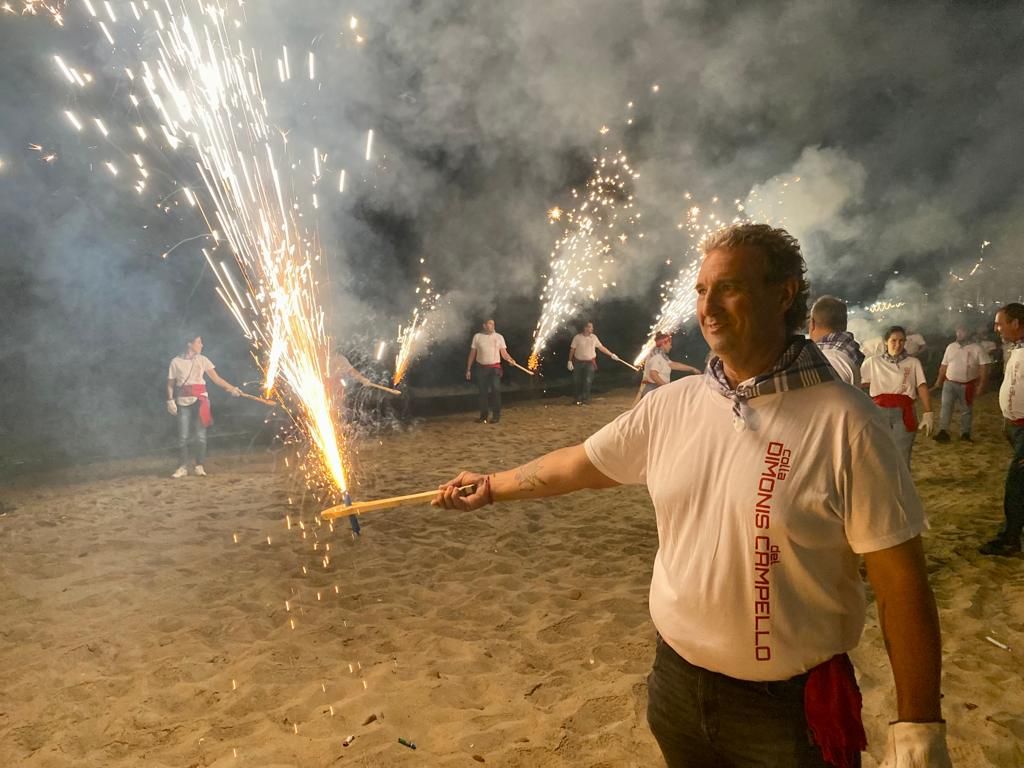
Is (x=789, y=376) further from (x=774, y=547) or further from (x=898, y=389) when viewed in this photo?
(x=898, y=389)

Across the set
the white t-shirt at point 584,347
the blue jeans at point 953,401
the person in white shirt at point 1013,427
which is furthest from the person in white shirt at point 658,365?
the white t-shirt at point 584,347

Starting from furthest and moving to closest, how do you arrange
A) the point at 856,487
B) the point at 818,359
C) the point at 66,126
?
the point at 66,126, the point at 818,359, the point at 856,487

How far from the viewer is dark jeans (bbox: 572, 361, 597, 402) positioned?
52.4ft

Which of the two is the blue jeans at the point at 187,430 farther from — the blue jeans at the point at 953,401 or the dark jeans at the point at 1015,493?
the blue jeans at the point at 953,401

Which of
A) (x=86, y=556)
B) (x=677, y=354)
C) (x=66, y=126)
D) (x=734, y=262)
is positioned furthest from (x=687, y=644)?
(x=677, y=354)

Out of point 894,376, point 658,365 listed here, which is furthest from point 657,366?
point 894,376

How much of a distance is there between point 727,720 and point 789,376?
2.96 feet

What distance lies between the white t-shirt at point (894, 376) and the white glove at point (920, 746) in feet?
17.0

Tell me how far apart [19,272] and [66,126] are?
3.54 metres

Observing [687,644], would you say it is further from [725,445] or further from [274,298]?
[274,298]

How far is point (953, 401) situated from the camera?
33.4 feet

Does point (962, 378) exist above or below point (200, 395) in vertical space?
above

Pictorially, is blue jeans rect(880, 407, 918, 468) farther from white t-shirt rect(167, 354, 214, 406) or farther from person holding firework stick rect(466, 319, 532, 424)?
white t-shirt rect(167, 354, 214, 406)

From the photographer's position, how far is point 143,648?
421 centimetres
